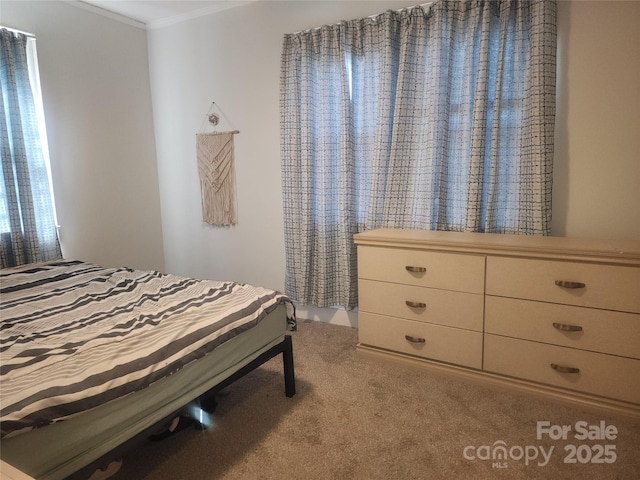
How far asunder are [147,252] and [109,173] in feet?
2.75

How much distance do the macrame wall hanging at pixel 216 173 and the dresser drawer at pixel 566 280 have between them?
91.0 inches

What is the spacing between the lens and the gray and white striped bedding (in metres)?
1.09

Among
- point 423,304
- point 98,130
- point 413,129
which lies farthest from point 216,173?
point 423,304

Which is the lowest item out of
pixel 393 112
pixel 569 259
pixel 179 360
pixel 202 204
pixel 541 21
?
pixel 179 360

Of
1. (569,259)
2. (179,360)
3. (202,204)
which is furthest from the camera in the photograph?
(202,204)

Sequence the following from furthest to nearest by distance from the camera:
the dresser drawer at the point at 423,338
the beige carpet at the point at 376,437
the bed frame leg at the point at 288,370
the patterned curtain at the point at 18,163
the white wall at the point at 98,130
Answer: the white wall at the point at 98,130 → the patterned curtain at the point at 18,163 → the dresser drawer at the point at 423,338 → the bed frame leg at the point at 288,370 → the beige carpet at the point at 376,437

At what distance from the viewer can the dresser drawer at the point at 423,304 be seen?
2082mm

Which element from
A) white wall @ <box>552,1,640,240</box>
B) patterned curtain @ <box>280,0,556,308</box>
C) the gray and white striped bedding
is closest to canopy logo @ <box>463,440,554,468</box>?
the gray and white striped bedding

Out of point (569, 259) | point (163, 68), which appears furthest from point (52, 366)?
point (163, 68)

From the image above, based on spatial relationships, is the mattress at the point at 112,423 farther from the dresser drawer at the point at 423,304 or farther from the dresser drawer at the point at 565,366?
the dresser drawer at the point at 565,366

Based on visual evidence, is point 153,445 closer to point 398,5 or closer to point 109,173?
point 109,173

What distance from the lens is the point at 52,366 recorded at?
1220mm

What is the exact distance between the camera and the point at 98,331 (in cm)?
151

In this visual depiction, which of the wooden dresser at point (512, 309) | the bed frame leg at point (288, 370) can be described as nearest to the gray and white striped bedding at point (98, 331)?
the bed frame leg at point (288, 370)
